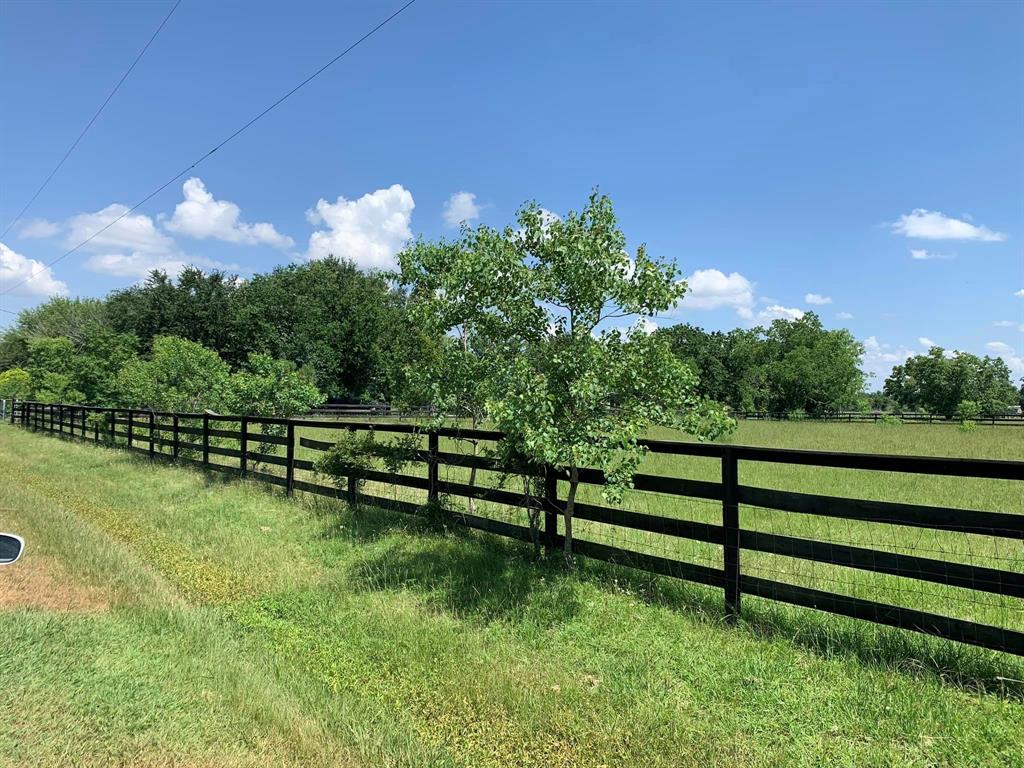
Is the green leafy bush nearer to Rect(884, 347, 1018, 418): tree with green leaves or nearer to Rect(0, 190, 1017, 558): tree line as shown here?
Rect(0, 190, 1017, 558): tree line

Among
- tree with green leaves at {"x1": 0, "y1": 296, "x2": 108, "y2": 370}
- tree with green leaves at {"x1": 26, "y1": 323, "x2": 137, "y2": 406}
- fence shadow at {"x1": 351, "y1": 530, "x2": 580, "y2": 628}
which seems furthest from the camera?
tree with green leaves at {"x1": 0, "y1": 296, "x2": 108, "y2": 370}

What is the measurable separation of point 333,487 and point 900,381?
123 m

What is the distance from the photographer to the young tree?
14.8 feet

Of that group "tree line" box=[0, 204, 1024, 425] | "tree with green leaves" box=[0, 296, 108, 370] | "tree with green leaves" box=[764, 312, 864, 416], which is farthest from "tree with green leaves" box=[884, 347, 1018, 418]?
"tree with green leaves" box=[0, 296, 108, 370]

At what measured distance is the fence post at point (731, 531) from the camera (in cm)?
443

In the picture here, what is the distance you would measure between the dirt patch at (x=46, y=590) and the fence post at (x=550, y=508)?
382 cm

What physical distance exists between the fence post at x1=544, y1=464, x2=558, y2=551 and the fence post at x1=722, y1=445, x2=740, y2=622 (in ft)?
5.62

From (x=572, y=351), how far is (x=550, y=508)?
177 centimetres

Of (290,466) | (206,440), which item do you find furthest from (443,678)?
(206,440)

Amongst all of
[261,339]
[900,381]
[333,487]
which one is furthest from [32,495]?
[900,381]

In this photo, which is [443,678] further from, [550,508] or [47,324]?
[47,324]

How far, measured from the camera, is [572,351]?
16.1ft

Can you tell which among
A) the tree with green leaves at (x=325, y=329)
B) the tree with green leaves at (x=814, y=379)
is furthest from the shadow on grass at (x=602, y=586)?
the tree with green leaves at (x=814, y=379)

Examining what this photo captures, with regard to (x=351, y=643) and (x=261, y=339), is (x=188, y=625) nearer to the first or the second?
(x=351, y=643)
